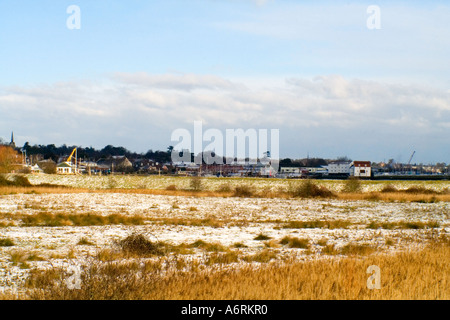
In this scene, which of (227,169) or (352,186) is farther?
(227,169)

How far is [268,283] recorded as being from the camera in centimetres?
922

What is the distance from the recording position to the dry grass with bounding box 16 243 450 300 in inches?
317

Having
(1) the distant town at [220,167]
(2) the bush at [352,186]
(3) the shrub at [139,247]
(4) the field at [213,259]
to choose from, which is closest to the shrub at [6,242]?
(4) the field at [213,259]

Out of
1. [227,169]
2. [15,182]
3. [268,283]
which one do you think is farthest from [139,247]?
[227,169]

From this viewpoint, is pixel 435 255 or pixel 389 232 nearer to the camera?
pixel 435 255

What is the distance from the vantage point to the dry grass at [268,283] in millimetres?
8062

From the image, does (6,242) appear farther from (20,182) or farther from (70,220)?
(20,182)

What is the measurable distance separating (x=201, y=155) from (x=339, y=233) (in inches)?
6439

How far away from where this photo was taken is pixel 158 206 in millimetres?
37250

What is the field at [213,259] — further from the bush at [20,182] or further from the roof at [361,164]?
the roof at [361,164]

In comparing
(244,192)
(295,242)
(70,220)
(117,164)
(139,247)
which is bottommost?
(244,192)

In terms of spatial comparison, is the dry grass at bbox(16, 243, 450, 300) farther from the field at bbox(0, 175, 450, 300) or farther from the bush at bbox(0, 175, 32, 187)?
the bush at bbox(0, 175, 32, 187)
